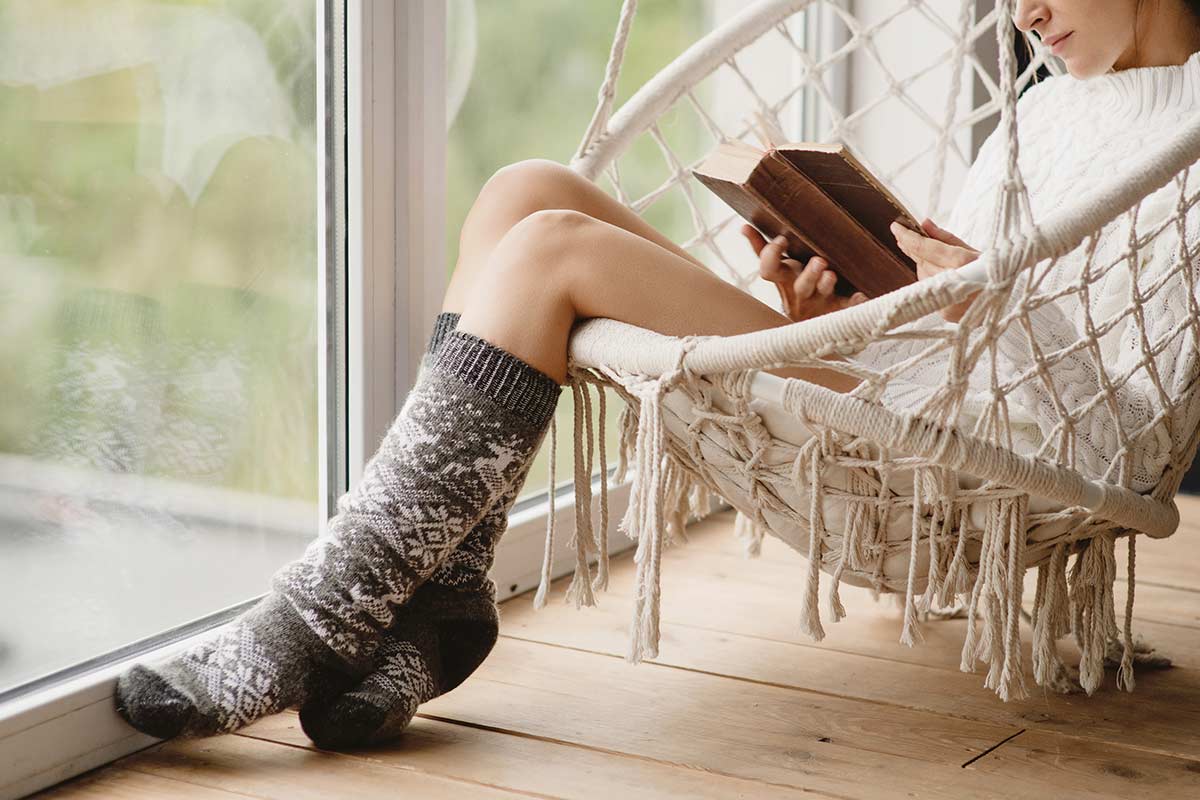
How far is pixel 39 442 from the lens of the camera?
1.12m

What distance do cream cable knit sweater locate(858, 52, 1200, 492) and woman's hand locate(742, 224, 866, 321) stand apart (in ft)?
0.21

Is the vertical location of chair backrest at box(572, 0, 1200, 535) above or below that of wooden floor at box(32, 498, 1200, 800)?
above

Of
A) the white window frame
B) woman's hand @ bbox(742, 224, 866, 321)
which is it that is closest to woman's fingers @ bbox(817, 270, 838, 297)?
woman's hand @ bbox(742, 224, 866, 321)

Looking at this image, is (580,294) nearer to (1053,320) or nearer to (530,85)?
(1053,320)

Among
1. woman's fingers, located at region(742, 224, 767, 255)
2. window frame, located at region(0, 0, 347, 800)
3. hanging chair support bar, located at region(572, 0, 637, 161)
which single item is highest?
hanging chair support bar, located at region(572, 0, 637, 161)

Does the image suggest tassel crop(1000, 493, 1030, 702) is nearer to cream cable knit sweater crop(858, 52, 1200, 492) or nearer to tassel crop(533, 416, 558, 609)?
cream cable knit sweater crop(858, 52, 1200, 492)

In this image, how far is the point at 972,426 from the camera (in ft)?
3.73

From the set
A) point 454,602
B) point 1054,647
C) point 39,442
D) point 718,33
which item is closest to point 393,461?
point 454,602

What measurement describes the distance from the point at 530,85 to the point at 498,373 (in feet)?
2.19

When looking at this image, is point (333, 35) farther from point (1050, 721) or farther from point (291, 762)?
point (1050, 721)

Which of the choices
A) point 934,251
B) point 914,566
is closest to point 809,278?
point 934,251

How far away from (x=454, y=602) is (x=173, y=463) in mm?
294

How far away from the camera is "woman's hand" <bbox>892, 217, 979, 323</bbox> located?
1.06 m

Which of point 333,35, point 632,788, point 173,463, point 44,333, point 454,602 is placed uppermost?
point 333,35
